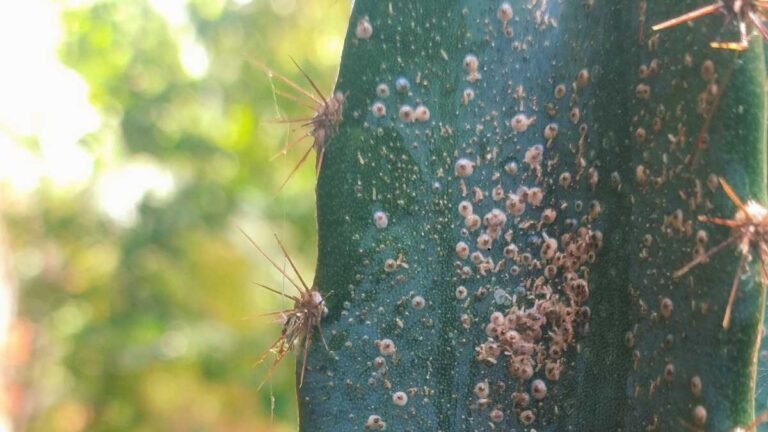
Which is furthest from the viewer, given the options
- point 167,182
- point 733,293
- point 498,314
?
point 167,182

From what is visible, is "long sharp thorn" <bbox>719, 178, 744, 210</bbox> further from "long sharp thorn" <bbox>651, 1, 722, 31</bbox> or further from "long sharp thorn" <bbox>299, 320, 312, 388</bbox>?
"long sharp thorn" <bbox>299, 320, 312, 388</bbox>

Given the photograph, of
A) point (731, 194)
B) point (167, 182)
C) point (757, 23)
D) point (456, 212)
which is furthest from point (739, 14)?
point (167, 182)

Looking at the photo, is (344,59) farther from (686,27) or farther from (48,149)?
(48,149)

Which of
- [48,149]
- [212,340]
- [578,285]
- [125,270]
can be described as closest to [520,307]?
[578,285]

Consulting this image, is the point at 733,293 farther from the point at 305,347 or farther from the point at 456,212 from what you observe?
the point at 305,347

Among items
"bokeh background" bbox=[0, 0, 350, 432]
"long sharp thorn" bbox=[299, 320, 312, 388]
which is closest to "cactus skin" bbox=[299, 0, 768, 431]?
"long sharp thorn" bbox=[299, 320, 312, 388]

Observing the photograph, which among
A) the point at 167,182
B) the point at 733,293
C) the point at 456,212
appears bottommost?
the point at 733,293
